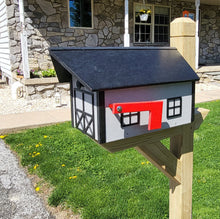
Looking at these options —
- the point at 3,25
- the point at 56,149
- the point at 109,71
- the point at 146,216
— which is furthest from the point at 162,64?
the point at 3,25

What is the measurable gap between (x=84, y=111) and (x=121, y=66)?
11.4 inches

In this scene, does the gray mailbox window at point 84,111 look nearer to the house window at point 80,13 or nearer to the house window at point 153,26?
the house window at point 80,13

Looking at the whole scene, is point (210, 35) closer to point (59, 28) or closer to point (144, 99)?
point (59, 28)

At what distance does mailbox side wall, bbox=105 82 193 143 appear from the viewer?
1.15 m

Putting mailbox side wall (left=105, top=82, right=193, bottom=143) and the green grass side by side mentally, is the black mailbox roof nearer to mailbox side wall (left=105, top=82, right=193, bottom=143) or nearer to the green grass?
mailbox side wall (left=105, top=82, right=193, bottom=143)

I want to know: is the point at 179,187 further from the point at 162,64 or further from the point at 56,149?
the point at 56,149

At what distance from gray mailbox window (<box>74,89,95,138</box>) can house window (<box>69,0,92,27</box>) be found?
8045mm

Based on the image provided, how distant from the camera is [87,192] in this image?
2795mm

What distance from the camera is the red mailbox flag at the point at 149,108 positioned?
43.7 inches

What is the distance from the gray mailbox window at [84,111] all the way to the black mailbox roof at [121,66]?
13 centimetres

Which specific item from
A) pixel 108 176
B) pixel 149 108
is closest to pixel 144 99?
pixel 149 108

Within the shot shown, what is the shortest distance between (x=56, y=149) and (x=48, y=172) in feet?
2.13

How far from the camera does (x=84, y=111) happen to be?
132 cm

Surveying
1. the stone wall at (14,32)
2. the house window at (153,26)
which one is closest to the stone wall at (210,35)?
the house window at (153,26)
